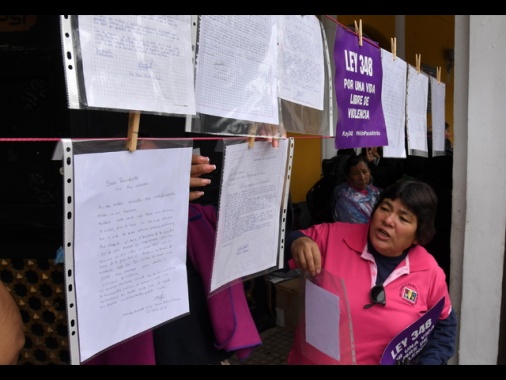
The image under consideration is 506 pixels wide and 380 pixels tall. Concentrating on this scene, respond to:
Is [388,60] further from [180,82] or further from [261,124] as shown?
[180,82]

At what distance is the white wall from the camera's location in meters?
2.34

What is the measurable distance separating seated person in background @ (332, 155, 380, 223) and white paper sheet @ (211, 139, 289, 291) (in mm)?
1916

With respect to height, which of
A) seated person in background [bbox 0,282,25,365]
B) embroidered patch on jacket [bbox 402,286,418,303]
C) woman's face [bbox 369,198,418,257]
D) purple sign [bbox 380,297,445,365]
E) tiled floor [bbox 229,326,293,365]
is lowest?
tiled floor [bbox 229,326,293,365]

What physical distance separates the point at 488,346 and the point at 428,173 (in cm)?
131

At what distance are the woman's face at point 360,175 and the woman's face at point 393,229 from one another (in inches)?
65.9

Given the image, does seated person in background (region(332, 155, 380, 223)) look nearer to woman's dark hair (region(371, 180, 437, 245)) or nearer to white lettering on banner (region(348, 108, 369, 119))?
white lettering on banner (region(348, 108, 369, 119))

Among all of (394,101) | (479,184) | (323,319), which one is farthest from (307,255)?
(479,184)

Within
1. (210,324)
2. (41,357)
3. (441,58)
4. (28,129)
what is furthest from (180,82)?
(441,58)

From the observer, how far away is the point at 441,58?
314 inches

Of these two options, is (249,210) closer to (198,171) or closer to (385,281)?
(198,171)

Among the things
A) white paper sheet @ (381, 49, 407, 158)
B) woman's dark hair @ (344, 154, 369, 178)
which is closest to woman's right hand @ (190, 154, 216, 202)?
white paper sheet @ (381, 49, 407, 158)

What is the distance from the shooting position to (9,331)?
0.98 meters

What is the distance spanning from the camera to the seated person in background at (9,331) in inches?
37.7

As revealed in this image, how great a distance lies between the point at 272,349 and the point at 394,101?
2183mm
